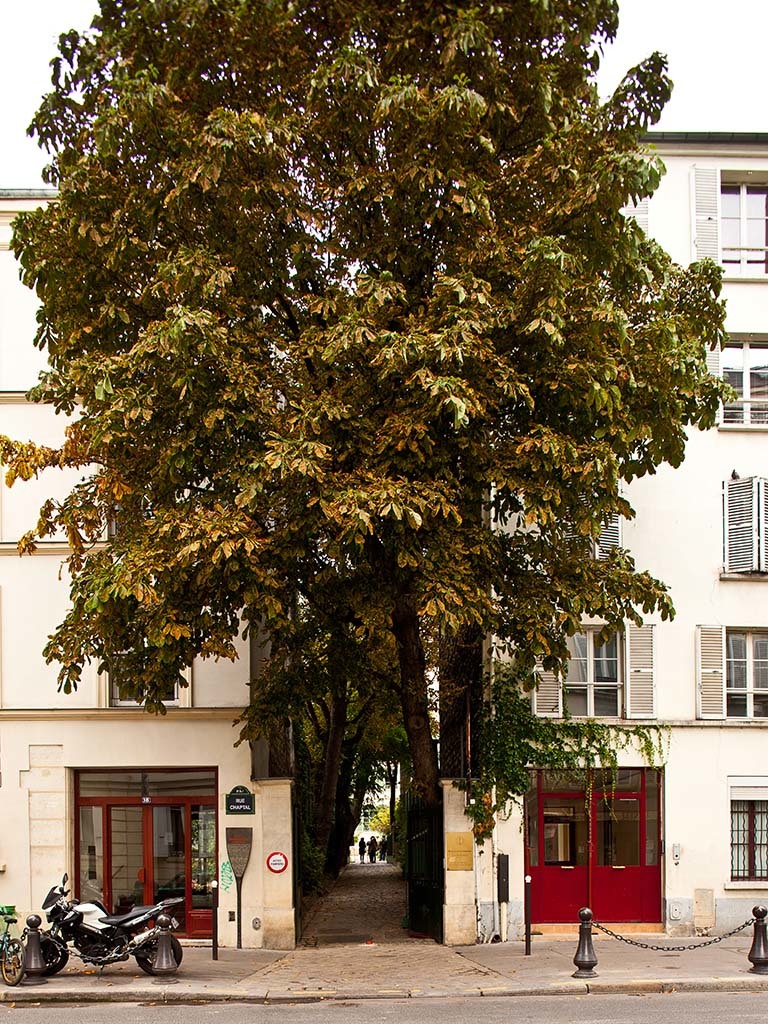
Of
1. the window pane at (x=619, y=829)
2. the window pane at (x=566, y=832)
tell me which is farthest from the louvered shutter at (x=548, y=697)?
the window pane at (x=619, y=829)

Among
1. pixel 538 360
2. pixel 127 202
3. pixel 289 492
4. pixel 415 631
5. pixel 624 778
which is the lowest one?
pixel 624 778

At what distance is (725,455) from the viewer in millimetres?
20891

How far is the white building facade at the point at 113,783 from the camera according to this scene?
Answer: 19.2 metres

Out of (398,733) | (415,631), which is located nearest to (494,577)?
(415,631)

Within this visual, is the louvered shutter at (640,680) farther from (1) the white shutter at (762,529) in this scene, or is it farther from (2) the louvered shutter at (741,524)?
(1) the white shutter at (762,529)

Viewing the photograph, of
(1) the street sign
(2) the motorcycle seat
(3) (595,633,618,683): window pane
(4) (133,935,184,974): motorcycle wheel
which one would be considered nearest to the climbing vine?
(3) (595,633,618,683): window pane

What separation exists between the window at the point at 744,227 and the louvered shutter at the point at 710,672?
6345 mm

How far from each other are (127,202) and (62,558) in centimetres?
721

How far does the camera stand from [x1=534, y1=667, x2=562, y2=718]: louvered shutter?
66.4 feet

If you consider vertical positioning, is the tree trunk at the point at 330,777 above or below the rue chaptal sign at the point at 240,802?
below

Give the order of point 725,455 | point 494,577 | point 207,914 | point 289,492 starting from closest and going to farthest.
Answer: point 289,492, point 494,577, point 207,914, point 725,455

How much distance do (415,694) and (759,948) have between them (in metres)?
5.88

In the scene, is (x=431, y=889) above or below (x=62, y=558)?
below

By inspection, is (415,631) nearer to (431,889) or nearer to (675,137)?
(431,889)
